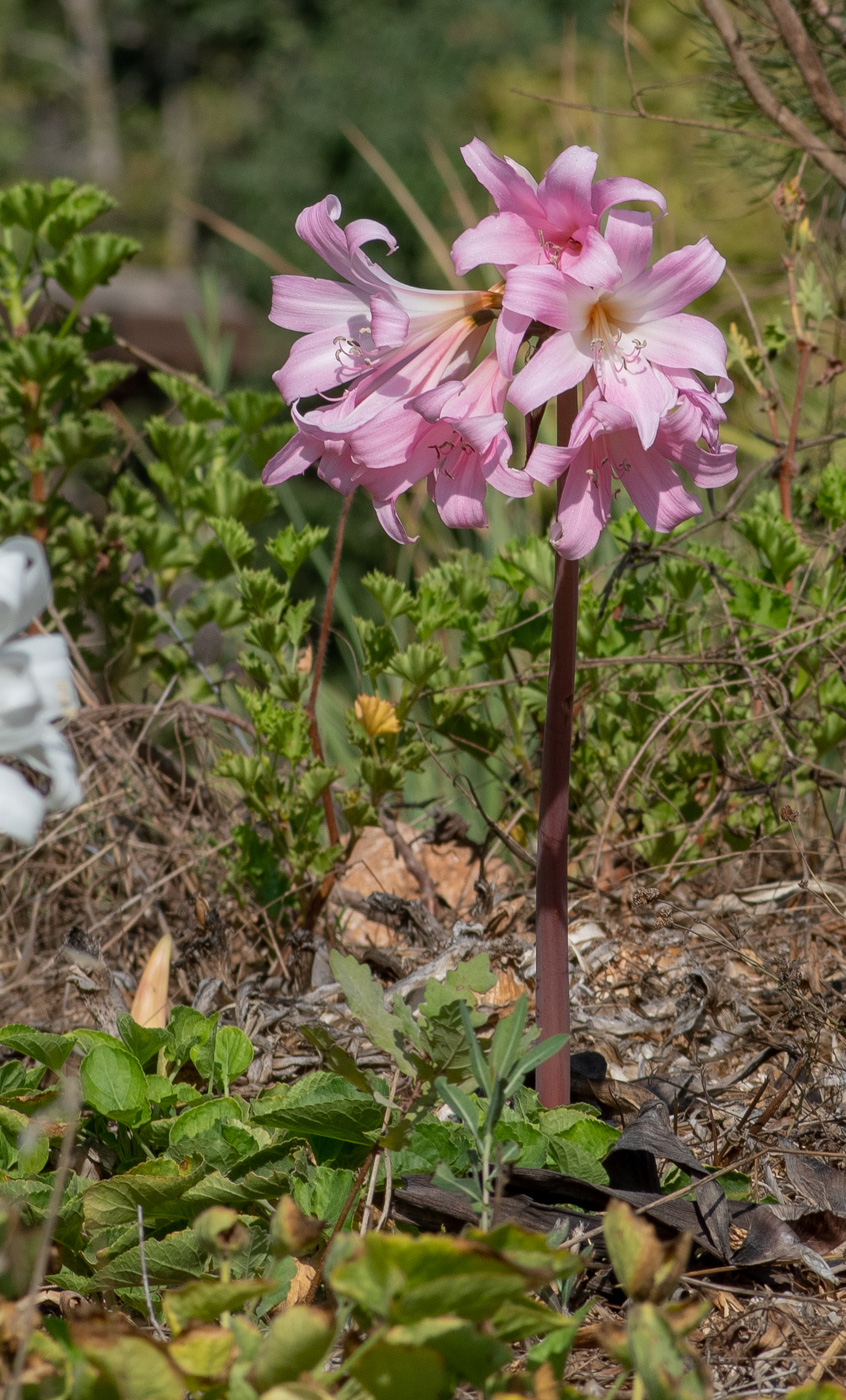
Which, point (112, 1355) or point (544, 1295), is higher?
point (112, 1355)

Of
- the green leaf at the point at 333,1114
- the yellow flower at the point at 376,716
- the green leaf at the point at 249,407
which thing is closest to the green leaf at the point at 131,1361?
the green leaf at the point at 333,1114

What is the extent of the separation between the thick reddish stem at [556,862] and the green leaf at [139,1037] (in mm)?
373

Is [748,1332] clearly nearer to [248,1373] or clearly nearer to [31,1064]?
[248,1373]

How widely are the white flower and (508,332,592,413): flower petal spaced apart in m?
0.39

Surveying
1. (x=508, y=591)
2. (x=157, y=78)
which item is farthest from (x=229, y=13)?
(x=508, y=591)

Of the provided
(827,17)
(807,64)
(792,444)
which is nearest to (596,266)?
(792,444)

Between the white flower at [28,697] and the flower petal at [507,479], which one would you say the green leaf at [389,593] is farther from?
the white flower at [28,697]

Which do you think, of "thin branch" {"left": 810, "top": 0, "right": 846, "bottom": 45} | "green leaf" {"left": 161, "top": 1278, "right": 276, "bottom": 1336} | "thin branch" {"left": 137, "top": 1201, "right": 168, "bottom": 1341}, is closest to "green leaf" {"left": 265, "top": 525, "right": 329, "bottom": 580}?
"thin branch" {"left": 137, "top": 1201, "right": 168, "bottom": 1341}

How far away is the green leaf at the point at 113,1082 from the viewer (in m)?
1.19

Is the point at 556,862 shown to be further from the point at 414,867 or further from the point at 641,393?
the point at 414,867

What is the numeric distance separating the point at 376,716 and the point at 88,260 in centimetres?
104

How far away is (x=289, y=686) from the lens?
1.72 metres

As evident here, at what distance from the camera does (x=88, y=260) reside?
221 cm

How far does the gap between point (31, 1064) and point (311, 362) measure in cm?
94
